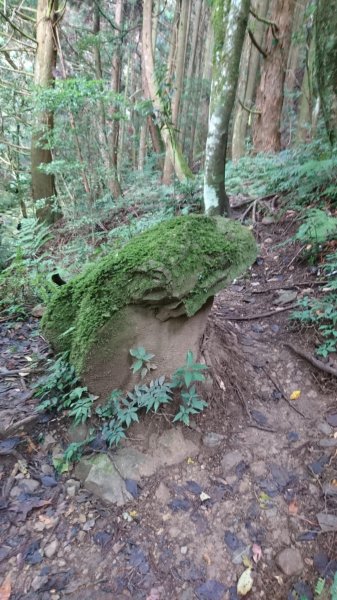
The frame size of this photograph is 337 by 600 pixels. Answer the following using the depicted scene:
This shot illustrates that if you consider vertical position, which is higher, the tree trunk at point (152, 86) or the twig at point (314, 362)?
the tree trunk at point (152, 86)

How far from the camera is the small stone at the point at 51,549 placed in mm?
2295

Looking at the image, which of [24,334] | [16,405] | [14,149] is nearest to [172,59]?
[14,149]

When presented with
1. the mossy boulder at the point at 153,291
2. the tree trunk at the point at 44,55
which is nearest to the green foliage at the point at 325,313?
the mossy boulder at the point at 153,291

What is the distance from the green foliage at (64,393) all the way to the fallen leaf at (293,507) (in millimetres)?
1590

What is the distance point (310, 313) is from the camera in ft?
12.9

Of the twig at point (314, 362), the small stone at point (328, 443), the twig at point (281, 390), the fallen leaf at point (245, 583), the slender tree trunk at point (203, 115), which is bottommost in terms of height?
the fallen leaf at point (245, 583)

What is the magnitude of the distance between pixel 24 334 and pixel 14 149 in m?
7.95

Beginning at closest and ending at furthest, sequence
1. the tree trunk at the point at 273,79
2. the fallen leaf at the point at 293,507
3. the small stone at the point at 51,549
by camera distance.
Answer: the small stone at the point at 51,549
the fallen leaf at the point at 293,507
the tree trunk at the point at 273,79

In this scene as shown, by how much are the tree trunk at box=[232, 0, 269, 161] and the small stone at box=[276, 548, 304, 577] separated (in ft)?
34.7

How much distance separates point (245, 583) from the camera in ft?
7.31

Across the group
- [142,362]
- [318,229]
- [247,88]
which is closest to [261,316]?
[318,229]

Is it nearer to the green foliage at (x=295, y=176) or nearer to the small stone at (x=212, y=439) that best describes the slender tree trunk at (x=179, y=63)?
the green foliage at (x=295, y=176)

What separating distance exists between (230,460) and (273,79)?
985 cm

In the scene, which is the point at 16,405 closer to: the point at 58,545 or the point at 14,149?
the point at 58,545
